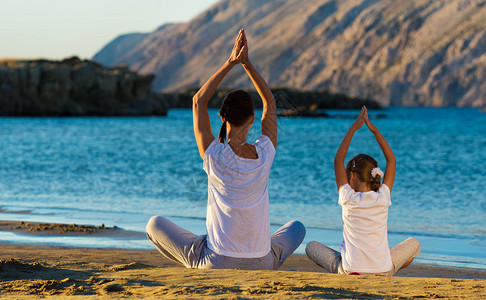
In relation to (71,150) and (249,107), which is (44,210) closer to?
(249,107)

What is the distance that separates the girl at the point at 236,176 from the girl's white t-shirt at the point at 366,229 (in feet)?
2.14

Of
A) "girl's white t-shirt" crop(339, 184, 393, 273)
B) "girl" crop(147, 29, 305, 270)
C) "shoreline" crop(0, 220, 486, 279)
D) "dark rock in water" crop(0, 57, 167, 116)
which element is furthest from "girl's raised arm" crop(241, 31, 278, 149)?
"dark rock in water" crop(0, 57, 167, 116)

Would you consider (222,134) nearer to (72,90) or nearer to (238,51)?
(238,51)

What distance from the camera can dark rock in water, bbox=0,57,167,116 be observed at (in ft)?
268

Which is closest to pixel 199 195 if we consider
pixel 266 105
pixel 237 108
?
pixel 266 105

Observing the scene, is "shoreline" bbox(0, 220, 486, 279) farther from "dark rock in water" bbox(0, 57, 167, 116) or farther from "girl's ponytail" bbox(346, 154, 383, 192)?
"dark rock in water" bbox(0, 57, 167, 116)

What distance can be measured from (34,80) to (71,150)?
56568 mm

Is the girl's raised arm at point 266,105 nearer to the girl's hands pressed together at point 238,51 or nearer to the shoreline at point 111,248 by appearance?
the girl's hands pressed together at point 238,51

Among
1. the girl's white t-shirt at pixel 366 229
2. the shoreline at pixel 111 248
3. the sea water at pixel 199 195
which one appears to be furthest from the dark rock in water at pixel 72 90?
the girl's white t-shirt at pixel 366 229

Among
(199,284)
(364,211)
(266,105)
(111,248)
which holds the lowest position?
(111,248)

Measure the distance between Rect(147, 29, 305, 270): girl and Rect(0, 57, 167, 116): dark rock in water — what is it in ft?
266

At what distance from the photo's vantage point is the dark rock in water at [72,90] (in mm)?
81688

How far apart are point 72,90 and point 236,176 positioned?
85091 millimetres

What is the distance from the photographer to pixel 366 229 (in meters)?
5.09
